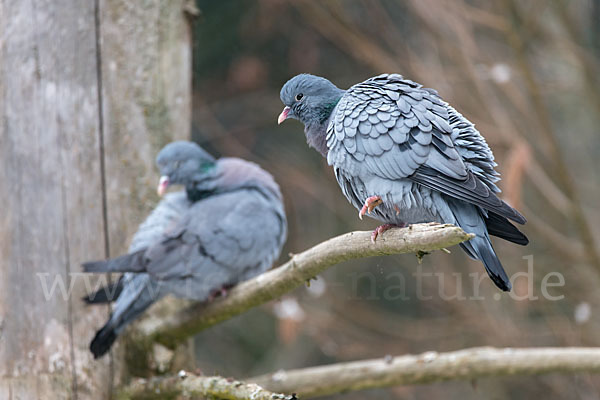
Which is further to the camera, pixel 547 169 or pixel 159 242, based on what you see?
pixel 547 169

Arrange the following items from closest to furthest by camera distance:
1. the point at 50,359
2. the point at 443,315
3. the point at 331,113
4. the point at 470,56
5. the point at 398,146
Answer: the point at 398,146, the point at 331,113, the point at 50,359, the point at 470,56, the point at 443,315

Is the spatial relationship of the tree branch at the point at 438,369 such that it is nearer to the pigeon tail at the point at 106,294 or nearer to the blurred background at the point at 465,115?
the pigeon tail at the point at 106,294

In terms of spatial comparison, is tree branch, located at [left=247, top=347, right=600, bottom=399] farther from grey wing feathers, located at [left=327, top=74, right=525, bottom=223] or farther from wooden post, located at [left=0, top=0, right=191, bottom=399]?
grey wing feathers, located at [left=327, top=74, right=525, bottom=223]

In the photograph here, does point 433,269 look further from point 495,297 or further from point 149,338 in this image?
point 149,338

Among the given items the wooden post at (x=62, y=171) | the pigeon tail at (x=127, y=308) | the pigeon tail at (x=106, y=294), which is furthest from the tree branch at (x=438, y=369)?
the wooden post at (x=62, y=171)

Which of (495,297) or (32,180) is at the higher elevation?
(32,180)

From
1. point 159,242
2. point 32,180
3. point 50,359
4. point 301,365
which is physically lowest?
point 301,365

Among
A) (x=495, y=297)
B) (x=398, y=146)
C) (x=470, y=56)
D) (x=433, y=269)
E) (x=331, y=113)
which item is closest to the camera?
(x=398, y=146)

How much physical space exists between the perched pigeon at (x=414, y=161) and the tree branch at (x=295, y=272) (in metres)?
0.13

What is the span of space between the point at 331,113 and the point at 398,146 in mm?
561

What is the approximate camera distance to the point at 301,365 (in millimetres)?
7945

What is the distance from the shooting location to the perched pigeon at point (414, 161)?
9.23 ft

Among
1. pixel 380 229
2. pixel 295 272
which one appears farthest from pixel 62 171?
pixel 380 229

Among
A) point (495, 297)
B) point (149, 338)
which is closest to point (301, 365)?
point (495, 297)
